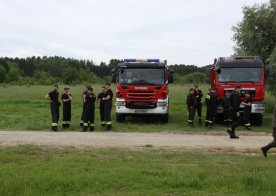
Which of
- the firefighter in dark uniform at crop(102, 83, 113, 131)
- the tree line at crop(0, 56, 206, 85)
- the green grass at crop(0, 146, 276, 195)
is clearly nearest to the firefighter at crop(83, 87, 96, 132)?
the firefighter in dark uniform at crop(102, 83, 113, 131)

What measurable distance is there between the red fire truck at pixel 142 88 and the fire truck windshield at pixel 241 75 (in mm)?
2468

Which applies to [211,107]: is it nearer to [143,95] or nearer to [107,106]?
[143,95]

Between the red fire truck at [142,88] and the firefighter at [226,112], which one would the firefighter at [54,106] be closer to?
the red fire truck at [142,88]

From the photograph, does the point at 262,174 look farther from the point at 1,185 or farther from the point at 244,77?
the point at 244,77

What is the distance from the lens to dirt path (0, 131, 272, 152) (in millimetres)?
12750

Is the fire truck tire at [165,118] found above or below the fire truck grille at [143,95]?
below

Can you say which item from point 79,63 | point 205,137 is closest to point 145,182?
point 205,137

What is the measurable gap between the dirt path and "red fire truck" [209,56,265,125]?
124 inches

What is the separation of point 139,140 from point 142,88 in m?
5.58

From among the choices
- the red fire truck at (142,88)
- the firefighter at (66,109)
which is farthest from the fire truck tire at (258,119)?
the firefighter at (66,109)

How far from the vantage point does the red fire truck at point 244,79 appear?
19328 millimetres

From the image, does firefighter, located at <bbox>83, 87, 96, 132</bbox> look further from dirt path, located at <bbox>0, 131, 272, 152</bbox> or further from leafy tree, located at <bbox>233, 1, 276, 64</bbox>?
leafy tree, located at <bbox>233, 1, 276, 64</bbox>

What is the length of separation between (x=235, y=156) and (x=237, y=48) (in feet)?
66.9

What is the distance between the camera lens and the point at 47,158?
9875 mm
